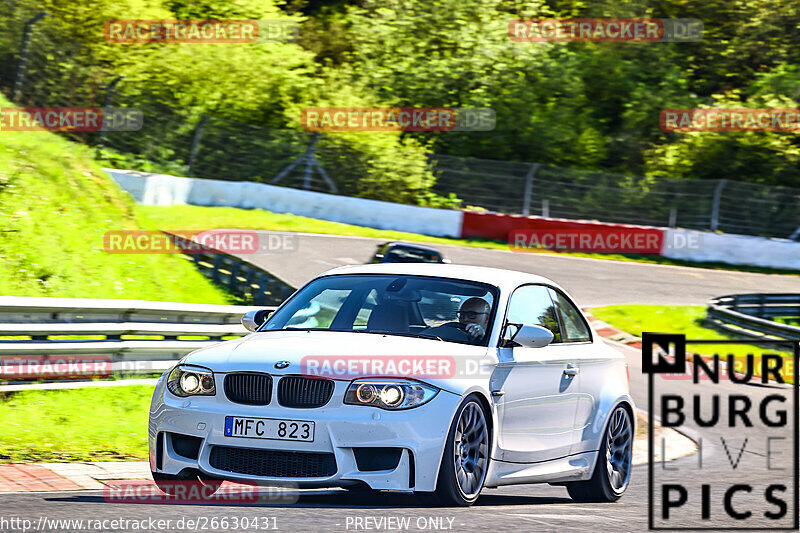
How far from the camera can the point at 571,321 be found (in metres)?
8.68

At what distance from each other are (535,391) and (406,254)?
44.0 feet

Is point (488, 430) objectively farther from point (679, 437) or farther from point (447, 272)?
point (679, 437)

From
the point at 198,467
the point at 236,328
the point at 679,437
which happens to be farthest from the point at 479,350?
the point at 679,437

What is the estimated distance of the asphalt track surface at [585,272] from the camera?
2612 centimetres

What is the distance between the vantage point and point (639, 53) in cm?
4884

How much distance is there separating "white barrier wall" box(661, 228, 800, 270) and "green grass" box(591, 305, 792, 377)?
718cm

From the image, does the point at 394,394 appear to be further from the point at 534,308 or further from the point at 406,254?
the point at 406,254

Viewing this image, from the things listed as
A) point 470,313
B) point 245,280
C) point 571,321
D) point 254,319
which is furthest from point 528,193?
point 470,313

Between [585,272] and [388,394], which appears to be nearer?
[388,394]

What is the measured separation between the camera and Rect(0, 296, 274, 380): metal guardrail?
1005 cm

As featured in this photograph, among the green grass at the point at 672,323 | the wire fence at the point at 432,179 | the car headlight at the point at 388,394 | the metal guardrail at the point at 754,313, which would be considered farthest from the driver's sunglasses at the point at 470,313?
the wire fence at the point at 432,179

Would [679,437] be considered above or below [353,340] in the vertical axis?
below

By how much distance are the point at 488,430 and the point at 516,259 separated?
23281 millimetres

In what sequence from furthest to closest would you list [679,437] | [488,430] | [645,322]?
[645,322]
[679,437]
[488,430]
